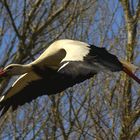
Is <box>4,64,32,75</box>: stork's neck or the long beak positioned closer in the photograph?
the long beak

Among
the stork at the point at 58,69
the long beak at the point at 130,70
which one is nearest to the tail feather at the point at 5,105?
the stork at the point at 58,69

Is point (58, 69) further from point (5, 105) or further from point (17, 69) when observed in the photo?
point (5, 105)

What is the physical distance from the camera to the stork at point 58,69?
401cm

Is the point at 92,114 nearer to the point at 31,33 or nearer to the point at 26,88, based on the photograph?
the point at 26,88

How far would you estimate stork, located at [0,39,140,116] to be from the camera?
13.2ft

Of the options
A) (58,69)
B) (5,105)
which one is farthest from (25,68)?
(58,69)

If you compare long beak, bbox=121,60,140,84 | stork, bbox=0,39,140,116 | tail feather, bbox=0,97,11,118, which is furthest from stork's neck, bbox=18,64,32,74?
long beak, bbox=121,60,140,84

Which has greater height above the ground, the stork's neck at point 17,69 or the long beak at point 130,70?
the stork's neck at point 17,69

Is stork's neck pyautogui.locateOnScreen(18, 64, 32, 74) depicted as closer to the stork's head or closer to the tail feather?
the stork's head

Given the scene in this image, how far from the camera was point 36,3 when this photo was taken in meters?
6.70

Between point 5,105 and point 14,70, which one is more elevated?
point 14,70

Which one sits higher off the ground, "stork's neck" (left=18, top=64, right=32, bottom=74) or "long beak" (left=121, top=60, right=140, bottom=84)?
"stork's neck" (left=18, top=64, right=32, bottom=74)

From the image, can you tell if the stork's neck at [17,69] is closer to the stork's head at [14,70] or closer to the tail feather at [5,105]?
the stork's head at [14,70]

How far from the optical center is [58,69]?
4.89 metres
